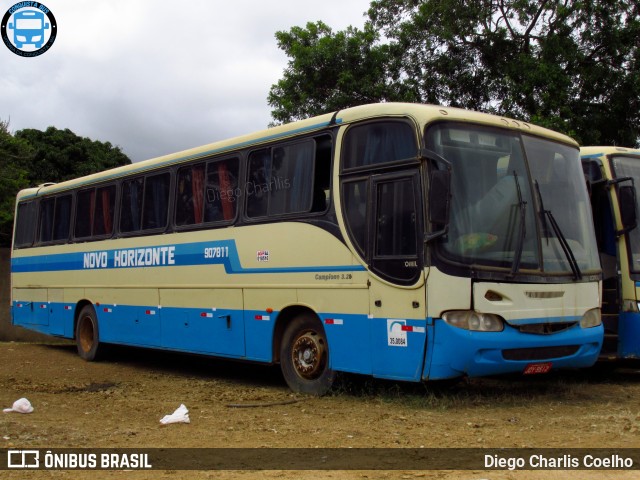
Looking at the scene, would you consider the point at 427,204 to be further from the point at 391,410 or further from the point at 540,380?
the point at 540,380

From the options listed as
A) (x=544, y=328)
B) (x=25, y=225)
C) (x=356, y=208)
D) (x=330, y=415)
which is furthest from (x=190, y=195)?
(x=25, y=225)

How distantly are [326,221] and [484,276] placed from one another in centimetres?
207

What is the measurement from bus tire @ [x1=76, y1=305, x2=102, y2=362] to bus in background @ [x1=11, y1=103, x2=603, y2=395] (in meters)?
3.05

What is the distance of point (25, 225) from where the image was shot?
16.7m

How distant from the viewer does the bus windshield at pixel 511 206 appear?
758 cm

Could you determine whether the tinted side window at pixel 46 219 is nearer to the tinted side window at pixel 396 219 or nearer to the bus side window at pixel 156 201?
the bus side window at pixel 156 201

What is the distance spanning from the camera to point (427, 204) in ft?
24.8

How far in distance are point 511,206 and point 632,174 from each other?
125 inches

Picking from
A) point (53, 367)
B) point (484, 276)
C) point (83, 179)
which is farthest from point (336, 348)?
point (83, 179)

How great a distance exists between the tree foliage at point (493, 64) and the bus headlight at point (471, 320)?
9201 mm

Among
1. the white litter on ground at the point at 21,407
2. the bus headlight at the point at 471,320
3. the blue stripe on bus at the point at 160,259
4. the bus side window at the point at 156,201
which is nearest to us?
the bus headlight at the point at 471,320

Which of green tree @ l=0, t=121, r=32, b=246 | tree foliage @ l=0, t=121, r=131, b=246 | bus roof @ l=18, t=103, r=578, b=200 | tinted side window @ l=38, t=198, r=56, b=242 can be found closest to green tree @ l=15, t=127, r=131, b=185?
tree foliage @ l=0, t=121, r=131, b=246

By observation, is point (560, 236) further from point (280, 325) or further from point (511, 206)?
point (280, 325)

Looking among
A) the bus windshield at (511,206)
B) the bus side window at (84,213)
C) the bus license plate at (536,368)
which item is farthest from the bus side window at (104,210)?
the bus license plate at (536,368)
